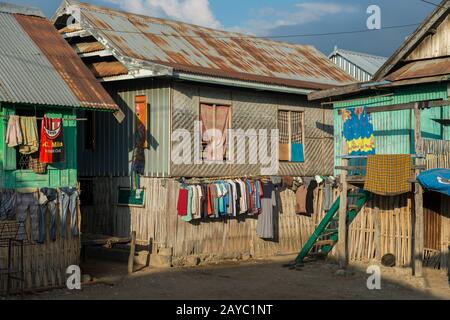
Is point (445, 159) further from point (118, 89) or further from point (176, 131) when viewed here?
point (118, 89)

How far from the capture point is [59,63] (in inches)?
634

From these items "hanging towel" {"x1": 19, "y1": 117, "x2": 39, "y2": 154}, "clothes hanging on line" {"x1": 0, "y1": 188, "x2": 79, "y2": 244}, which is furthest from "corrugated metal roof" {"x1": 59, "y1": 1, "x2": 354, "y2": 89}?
"clothes hanging on line" {"x1": 0, "y1": 188, "x2": 79, "y2": 244}

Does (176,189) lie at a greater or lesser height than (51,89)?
lesser

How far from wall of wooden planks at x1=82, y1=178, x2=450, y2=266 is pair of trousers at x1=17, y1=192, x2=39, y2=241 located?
14.4 ft

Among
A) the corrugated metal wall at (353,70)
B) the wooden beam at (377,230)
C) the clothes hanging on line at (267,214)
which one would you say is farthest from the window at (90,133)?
the corrugated metal wall at (353,70)

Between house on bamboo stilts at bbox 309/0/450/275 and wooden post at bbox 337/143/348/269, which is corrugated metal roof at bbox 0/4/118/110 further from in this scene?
house on bamboo stilts at bbox 309/0/450/275

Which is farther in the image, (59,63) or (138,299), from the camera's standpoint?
(59,63)

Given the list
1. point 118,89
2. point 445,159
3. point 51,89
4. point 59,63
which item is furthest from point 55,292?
point 445,159

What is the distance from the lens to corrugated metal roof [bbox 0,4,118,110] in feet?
47.2

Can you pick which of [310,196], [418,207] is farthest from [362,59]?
[418,207]

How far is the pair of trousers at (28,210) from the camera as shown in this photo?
1398 cm

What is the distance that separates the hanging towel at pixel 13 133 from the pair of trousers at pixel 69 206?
Result: 1.62 m

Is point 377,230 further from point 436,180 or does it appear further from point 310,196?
point 310,196

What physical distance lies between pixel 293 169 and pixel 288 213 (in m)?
1.52
